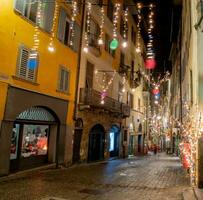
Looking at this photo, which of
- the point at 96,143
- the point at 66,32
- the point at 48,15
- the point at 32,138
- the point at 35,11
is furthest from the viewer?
the point at 96,143

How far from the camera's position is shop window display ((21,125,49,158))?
14.5 meters

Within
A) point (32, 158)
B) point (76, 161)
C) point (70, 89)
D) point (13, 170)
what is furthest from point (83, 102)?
point (13, 170)

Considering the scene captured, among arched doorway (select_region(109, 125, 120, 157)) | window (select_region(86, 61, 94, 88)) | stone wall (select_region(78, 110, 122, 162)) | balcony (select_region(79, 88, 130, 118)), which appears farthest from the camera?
arched doorway (select_region(109, 125, 120, 157))

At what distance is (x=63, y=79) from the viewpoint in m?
17.2

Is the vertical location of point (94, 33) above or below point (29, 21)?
above

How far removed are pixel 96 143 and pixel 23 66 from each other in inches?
429

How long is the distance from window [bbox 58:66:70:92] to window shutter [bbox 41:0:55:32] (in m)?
2.60

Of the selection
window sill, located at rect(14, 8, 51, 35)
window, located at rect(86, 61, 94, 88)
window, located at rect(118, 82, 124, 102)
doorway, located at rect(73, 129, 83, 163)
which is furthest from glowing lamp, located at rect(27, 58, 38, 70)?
window, located at rect(118, 82, 124, 102)

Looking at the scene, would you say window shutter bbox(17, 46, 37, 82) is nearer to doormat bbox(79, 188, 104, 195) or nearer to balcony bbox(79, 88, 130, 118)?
balcony bbox(79, 88, 130, 118)

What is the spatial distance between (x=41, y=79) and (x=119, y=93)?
13.2m

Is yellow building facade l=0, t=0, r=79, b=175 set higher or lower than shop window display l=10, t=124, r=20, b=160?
higher

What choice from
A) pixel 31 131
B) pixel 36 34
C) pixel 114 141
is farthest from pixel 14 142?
pixel 114 141

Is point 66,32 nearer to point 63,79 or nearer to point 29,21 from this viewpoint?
point 63,79

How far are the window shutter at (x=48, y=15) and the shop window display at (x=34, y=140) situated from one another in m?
5.42
